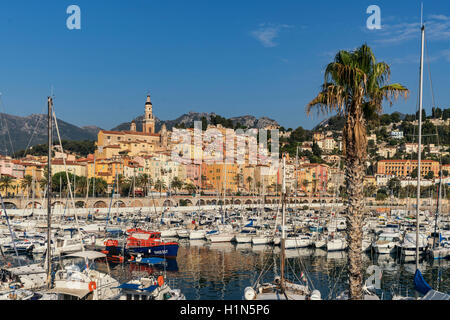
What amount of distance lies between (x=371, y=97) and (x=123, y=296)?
1012 centimetres

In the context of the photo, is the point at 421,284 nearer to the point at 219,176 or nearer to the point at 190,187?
the point at 190,187

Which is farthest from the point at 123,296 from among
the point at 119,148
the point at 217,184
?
the point at 119,148

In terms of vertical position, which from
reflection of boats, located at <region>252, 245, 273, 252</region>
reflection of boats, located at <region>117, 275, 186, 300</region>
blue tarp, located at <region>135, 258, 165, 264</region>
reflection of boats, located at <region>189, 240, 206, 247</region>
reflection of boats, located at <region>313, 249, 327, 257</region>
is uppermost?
reflection of boats, located at <region>117, 275, 186, 300</region>

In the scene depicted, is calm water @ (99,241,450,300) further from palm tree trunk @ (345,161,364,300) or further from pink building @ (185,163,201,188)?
pink building @ (185,163,201,188)

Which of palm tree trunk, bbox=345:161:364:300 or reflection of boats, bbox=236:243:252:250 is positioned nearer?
palm tree trunk, bbox=345:161:364:300

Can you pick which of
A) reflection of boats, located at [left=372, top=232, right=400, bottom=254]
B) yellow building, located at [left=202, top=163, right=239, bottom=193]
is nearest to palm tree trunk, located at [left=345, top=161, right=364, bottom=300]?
reflection of boats, located at [left=372, top=232, right=400, bottom=254]

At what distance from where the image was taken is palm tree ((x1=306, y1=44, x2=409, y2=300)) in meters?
7.92

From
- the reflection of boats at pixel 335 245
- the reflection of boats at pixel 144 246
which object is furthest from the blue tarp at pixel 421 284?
the reflection of boats at pixel 335 245

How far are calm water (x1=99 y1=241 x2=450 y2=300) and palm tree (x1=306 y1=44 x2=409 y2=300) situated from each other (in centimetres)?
1076

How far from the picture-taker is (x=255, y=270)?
26.4 metres

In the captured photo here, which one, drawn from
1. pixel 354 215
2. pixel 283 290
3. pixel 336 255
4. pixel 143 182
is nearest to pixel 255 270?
pixel 336 255

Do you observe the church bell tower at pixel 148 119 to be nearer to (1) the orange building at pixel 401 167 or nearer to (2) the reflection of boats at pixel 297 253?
(1) the orange building at pixel 401 167

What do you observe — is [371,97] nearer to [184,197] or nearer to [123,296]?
[123,296]
